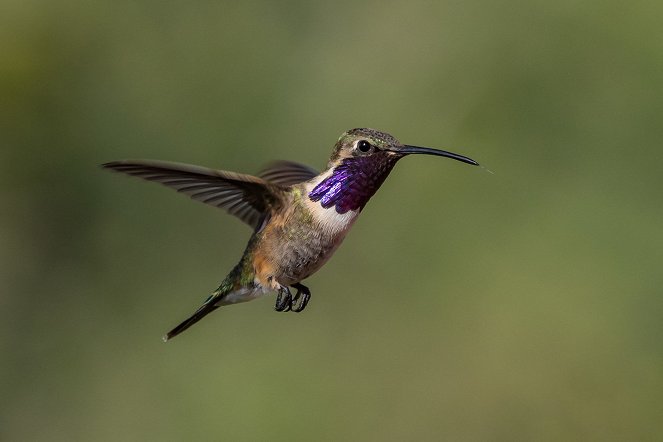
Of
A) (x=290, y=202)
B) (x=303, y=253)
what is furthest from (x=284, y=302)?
(x=290, y=202)

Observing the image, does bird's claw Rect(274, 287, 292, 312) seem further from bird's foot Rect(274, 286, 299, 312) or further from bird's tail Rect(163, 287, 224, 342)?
bird's tail Rect(163, 287, 224, 342)

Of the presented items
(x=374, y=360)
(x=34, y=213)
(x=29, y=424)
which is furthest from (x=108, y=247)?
(x=374, y=360)

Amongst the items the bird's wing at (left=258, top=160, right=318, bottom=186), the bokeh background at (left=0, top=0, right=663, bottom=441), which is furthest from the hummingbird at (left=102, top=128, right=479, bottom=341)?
the bokeh background at (left=0, top=0, right=663, bottom=441)

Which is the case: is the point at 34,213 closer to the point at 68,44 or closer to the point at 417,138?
the point at 68,44

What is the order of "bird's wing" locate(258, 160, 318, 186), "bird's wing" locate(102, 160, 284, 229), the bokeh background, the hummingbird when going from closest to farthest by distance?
"bird's wing" locate(102, 160, 284, 229), the hummingbird, "bird's wing" locate(258, 160, 318, 186), the bokeh background

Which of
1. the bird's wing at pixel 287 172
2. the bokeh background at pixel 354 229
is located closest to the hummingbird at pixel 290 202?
the bird's wing at pixel 287 172

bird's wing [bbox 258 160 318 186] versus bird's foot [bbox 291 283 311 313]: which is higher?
bird's wing [bbox 258 160 318 186]

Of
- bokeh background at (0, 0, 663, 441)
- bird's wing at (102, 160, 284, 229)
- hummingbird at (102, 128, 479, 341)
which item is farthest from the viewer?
bokeh background at (0, 0, 663, 441)

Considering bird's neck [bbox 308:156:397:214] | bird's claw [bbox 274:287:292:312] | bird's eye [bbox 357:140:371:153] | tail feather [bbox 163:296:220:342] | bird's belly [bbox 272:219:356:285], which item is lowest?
tail feather [bbox 163:296:220:342]
